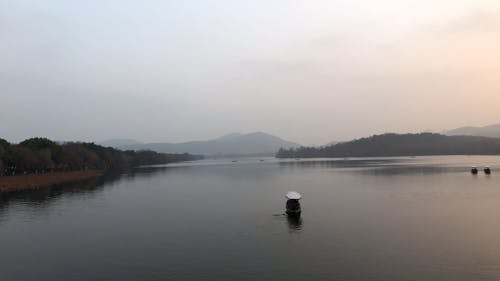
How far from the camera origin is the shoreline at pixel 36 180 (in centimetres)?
9762

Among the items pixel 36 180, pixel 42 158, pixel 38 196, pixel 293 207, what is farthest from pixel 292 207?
pixel 42 158

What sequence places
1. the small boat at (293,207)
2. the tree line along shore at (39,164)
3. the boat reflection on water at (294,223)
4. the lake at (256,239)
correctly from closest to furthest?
the lake at (256,239) < the boat reflection on water at (294,223) < the small boat at (293,207) < the tree line along shore at (39,164)

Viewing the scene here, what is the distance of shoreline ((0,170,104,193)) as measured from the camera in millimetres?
97625

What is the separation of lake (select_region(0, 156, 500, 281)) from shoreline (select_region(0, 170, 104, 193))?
2754 cm

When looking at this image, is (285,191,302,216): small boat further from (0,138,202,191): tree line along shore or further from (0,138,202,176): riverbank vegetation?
(0,138,202,176): riverbank vegetation

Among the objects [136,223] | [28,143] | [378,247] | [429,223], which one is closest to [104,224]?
[136,223]

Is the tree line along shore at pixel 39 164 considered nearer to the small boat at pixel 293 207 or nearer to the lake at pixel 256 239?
the lake at pixel 256 239

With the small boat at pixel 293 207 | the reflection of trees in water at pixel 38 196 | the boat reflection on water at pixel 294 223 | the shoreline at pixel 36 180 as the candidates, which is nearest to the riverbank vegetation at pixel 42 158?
the shoreline at pixel 36 180

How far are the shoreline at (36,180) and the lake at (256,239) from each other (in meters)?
27.5

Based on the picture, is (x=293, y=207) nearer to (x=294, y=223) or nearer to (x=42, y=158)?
(x=294, y=223)

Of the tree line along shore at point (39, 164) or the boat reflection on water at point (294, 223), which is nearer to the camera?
the boat reflection on water at point (294, 223)

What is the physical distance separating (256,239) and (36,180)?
8903 centimetres

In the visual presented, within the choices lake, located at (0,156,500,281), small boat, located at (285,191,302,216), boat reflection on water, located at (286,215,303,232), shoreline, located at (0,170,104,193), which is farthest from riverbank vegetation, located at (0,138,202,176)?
boat reflection on water, located at (286,215,303,232)

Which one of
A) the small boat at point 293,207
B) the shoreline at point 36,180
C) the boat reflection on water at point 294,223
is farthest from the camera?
the shoreline at point 36,180
